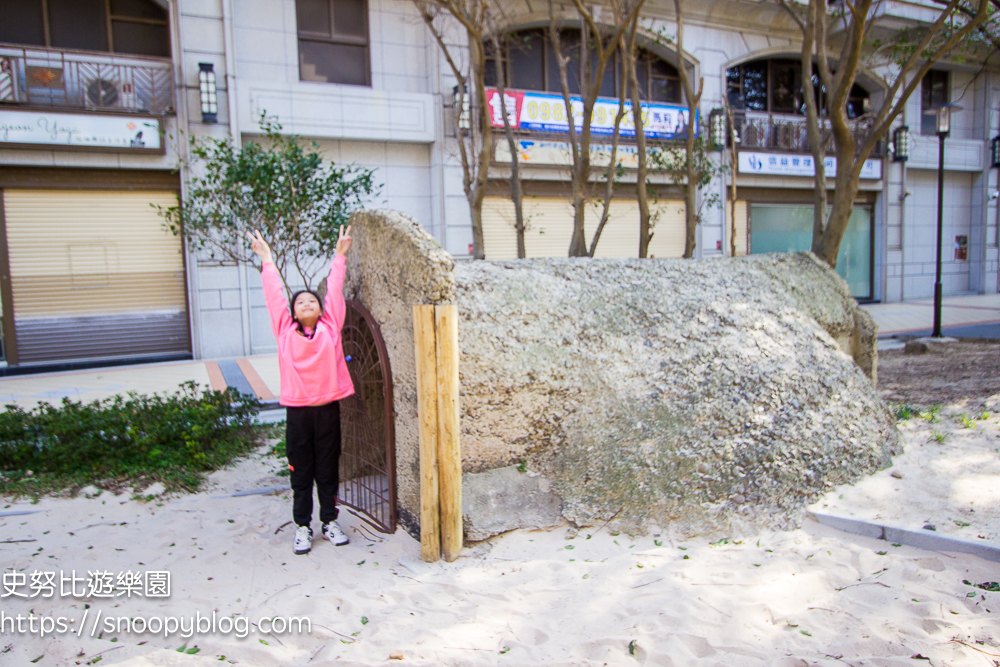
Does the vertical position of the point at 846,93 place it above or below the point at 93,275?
above

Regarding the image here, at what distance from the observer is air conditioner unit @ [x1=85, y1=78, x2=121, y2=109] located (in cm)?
1121

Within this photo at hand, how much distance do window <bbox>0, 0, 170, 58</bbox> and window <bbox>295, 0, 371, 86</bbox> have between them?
247 centimetres

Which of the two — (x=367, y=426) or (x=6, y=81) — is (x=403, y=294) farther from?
(x=6, y=81)

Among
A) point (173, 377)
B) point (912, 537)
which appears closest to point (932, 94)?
point (912, 537)

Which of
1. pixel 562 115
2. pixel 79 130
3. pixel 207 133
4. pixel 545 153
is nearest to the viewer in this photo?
pixel 79 130

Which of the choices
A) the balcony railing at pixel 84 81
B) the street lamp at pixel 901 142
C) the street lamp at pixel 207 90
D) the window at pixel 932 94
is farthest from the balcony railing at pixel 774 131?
the balcony railing at pixel 84 81

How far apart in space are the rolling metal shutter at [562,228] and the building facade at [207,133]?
0.15 feet

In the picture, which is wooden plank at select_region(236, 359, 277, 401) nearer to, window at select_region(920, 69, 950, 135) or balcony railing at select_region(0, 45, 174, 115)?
balcony railing at select_region(0, 45, 174, 115)

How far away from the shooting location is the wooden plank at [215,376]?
9.12 metres

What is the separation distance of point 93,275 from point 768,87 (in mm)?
16716

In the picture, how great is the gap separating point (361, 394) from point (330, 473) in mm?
541

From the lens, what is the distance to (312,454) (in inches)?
153

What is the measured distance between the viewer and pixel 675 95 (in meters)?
16.7

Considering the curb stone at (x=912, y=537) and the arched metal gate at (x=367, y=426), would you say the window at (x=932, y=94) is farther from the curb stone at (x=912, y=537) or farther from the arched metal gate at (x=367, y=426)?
the arched metal gate at (x=367, y=426)
